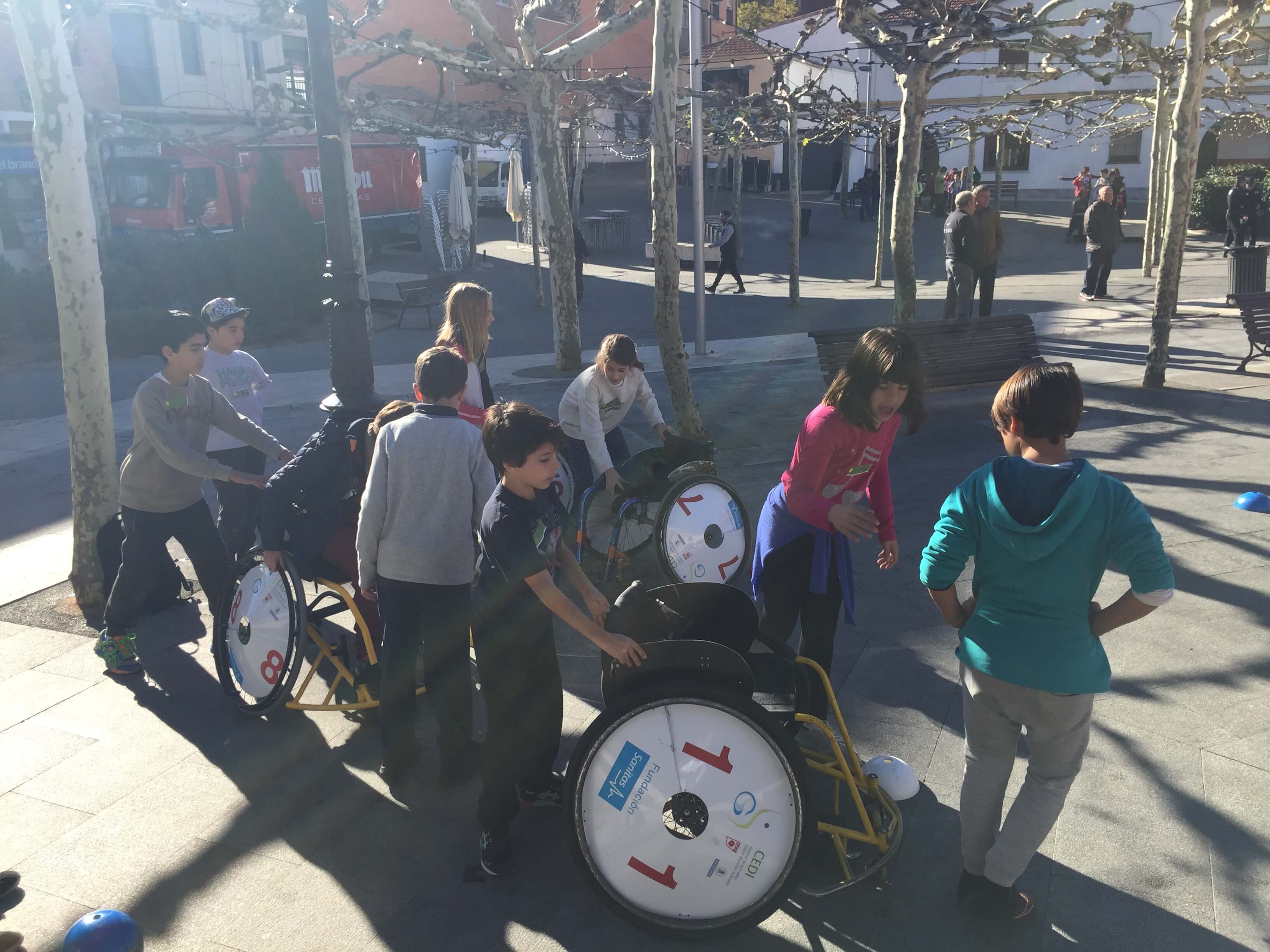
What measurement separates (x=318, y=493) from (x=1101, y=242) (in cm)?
1474

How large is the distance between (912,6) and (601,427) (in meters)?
9.09

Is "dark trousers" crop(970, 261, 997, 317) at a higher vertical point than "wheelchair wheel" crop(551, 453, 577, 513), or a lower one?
higher

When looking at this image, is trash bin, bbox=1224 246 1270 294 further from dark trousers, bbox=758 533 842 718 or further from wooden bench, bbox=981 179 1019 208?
wooden bench, bbox=981 179 1019 208

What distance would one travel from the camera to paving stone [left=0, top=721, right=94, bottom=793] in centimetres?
438

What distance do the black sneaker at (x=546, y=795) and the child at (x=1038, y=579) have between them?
163 cm

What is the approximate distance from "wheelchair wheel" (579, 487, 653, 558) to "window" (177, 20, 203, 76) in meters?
29.4

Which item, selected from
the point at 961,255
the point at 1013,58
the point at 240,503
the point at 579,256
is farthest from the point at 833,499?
the point at 1013,58

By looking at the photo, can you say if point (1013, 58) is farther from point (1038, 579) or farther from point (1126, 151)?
point (1038, 579)

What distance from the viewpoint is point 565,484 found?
6.26 metres

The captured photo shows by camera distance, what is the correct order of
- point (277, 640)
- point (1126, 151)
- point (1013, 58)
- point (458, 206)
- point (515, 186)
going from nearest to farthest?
point (277, 640), point (515, 186), point (458, 206), point (1126, 151), point (1013, 58)

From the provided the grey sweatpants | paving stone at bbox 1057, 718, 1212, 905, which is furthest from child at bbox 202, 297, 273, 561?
paving stone at bbox 1057, 718, 1212, 905

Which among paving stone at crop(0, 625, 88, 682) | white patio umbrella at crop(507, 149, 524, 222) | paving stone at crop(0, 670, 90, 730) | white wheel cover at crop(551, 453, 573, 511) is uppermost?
white patio umbrella at crop(507, 149, 524, 222)

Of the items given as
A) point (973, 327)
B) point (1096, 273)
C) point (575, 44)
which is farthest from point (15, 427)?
point (1096, 273)

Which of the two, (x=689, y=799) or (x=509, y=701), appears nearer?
(x=689, y=799)
